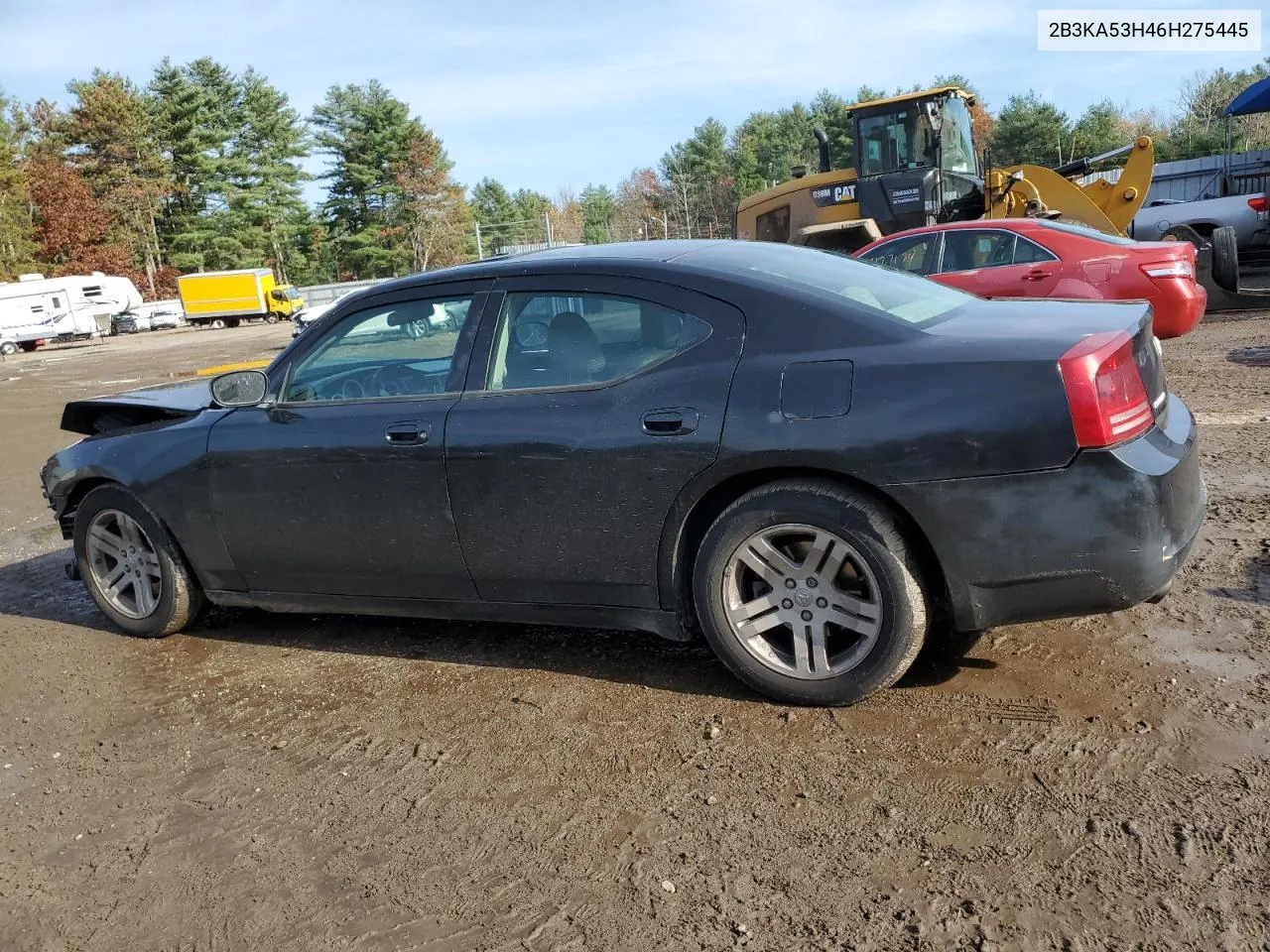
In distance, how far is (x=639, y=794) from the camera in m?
2.98

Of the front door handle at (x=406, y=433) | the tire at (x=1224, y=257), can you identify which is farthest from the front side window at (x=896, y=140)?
the front door handle at (x=406, y=433)

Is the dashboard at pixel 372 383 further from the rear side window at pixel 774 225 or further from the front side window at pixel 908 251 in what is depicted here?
the rear side window at pixel 774 225

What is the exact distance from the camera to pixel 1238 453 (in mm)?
6090

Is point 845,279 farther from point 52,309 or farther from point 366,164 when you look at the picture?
point 366,164

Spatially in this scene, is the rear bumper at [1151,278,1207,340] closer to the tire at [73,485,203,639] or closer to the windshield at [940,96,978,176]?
the windshield at [940,96,978,176]

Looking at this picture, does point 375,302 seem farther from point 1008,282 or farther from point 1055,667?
point 1008,282

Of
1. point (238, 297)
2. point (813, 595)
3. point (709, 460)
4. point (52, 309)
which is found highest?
point (238, 297)

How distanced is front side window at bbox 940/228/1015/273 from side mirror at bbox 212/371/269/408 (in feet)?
23.4

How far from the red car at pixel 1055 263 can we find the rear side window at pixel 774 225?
7.05 metres

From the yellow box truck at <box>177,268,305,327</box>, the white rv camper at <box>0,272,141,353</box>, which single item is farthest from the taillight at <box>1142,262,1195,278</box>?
the yellow box truck at <box>177,268,305,327</box>

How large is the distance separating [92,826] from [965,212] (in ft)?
48.2

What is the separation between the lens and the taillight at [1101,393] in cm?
292

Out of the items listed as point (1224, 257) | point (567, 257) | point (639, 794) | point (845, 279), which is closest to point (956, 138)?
point (1224, 257)

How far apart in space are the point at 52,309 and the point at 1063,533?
49781 millimetres
